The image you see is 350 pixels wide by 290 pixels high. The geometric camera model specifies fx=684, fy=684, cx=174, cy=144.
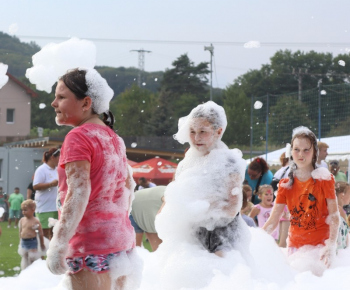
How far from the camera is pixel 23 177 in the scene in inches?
1089

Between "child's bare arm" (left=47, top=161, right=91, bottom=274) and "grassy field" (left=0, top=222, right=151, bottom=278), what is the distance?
5.19 metres

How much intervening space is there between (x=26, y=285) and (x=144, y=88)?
77431 millimetres

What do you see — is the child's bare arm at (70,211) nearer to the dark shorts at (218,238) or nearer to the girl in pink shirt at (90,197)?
the girl in pink shirt at (90,197)

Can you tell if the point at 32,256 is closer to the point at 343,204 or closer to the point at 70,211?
the point at 343,204

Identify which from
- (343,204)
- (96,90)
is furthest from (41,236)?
(96,90)

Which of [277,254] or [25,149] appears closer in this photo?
[277,254]

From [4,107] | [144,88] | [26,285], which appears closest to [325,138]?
[26,285]

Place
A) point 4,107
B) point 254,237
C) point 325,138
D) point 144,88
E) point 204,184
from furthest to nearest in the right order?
point 144,88
point 4,107
point 325,138
point 254,237
point 204,184

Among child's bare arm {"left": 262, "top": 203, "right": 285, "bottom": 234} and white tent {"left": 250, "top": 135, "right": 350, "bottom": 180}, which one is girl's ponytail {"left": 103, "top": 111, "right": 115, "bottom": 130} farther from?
white tent {"left": 250, "top": 135, "right": 350, "bottom": 180}

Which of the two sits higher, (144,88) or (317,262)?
(144,88)

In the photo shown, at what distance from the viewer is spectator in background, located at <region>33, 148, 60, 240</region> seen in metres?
7.64

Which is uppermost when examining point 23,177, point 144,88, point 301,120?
point 144,88

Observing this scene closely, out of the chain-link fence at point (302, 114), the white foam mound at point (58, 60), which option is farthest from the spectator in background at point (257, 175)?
the chain-link fence at point (302, 114)

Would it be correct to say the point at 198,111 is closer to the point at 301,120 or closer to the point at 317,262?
A: the point at 317,262
